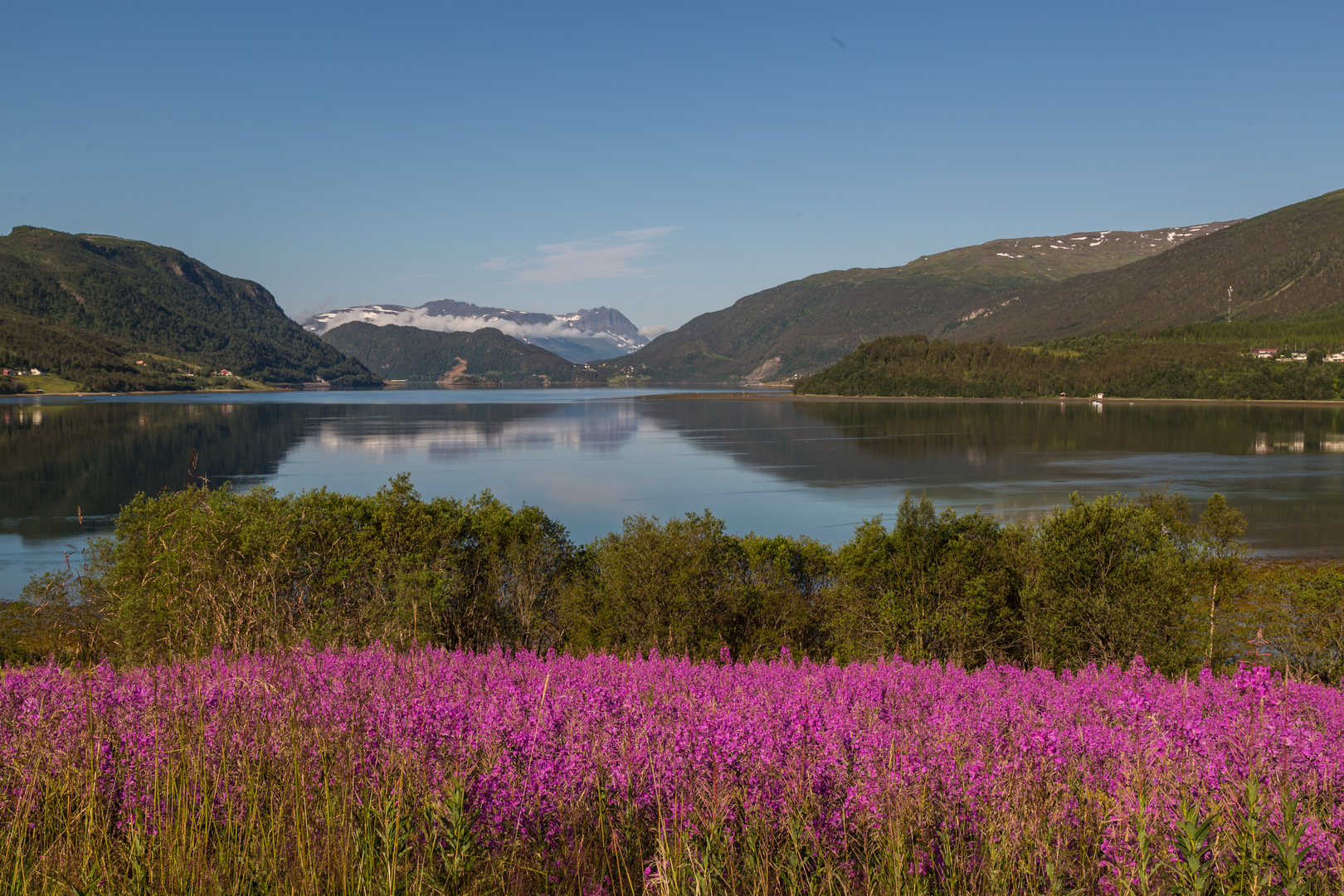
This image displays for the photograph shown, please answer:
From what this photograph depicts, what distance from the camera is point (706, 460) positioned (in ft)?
280

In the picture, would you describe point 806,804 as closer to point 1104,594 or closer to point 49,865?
point 49,865

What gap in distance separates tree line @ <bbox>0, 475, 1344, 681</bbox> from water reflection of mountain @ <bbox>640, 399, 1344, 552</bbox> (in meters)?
→ 25.4

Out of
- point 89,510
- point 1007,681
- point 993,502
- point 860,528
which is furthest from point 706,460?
point 1007,681

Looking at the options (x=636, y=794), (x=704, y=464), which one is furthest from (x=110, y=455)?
(x=636, y=794)

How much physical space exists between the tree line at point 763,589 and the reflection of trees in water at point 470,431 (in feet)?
206

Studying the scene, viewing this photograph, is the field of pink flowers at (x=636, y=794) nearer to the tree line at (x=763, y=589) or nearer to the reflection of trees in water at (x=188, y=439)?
the reflection of trees in water at (x=188, y=439)

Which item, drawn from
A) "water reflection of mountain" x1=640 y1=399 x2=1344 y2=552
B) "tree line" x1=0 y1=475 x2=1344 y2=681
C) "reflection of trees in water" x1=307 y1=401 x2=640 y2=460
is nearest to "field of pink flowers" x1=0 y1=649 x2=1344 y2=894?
"tree line" x1=0 y1=475 x2=1344 y2=681

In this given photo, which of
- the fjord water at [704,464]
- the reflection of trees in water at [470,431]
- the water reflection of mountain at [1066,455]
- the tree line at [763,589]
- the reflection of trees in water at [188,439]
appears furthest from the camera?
the reflection of trees in water at [470,431]

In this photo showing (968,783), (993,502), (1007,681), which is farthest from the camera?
(993,502)

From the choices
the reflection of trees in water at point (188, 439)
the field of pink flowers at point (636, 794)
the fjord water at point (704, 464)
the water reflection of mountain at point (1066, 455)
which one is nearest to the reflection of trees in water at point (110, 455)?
the reflection of trees in water at point (188, 439)

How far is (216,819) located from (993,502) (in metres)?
56.2

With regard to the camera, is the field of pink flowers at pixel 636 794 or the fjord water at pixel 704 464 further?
the fjord water at pixel 704 464

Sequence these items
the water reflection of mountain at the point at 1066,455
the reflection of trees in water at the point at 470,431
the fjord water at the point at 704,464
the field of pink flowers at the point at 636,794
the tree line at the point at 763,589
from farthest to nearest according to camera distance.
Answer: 1. the reflection of trees in water at the point at 470,431
2. the water reflection of mountain at the point at 1066,455
3. the fjord water at the point at 704,464
4. the tree line at the point at 763,589
5. the field of pink flowers at the point at 636,794

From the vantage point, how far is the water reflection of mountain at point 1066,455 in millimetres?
56325
